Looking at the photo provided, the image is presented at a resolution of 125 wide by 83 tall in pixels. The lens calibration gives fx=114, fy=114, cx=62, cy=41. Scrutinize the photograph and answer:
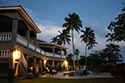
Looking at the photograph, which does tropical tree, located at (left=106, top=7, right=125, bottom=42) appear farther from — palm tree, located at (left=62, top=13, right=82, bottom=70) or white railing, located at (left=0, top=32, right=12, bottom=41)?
palm tree, located at (left=62, top=13, right=82, bottom=70)

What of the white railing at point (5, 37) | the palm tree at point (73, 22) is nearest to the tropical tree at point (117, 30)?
the white railing at point (5, 37)

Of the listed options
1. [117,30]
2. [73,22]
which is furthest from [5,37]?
[73,22]

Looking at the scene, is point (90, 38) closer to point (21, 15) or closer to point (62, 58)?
point (62, 58)

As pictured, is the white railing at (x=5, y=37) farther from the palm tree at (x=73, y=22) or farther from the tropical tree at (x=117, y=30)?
the palm tree at (x=73, y=22)

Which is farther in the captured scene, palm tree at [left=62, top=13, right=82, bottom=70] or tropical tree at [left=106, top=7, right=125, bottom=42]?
palm tree at [left=62, top=13, right=82, bottom=70]

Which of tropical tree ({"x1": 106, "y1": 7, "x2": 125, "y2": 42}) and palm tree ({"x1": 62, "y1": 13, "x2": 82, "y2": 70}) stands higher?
palm tree ({"x1": 62, "y1": 13, "x2": 82, "y2": 70})

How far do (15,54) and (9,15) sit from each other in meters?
3.42

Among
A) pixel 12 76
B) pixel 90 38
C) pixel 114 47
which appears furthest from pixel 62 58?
pixel 12 76

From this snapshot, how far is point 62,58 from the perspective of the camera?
1123 inches

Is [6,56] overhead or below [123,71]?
overhead

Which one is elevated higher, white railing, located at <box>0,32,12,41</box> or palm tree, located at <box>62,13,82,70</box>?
palm tree, located at <box>62,13,82,70</box>

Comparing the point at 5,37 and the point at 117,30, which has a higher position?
the point at 117,30

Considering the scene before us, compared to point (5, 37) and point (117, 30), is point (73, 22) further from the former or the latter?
point (5, 37)

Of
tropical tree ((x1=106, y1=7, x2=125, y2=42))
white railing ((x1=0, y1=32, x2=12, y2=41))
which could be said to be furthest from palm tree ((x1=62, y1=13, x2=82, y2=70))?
white railing ((x1=0, y1=32, x2=12, y2=41))
